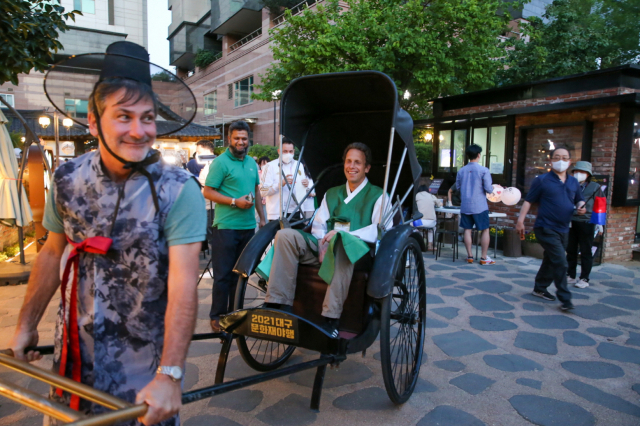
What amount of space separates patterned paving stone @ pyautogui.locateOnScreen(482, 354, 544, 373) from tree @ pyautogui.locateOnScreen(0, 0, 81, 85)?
17.7ft

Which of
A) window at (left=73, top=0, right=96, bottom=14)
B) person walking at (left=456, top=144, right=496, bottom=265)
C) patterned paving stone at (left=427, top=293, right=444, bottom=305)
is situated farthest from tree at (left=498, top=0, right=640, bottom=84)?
window at (left=73, top=0, right=96, bottom=14)

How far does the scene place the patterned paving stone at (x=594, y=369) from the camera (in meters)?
3.61

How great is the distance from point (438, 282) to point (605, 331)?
7.60 feet

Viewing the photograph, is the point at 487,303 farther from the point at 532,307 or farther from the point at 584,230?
the point at 584,230

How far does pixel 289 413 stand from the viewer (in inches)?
117

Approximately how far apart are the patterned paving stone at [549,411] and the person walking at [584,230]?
3.48 meters

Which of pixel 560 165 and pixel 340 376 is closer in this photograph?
pixel 340 376

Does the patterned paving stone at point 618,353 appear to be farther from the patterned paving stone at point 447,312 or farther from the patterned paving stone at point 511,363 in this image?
the patterned paving stone at point 447,312

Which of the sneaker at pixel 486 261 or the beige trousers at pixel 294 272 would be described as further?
the sneaker at pixel 486 261

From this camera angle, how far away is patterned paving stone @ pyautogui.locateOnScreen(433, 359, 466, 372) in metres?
3.72

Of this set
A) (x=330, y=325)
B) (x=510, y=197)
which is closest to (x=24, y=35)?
(x=330, y=325)

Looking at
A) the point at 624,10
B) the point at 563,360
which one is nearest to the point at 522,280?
the point at 563,360

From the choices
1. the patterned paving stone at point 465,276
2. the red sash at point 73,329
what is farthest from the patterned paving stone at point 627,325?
the red sash at point 73,329

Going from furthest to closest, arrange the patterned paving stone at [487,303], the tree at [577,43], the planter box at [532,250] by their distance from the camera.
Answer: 1. the tree at [577,43]
2. the planter box at [532,250]
3. the patterned paving stone at [487,303]
